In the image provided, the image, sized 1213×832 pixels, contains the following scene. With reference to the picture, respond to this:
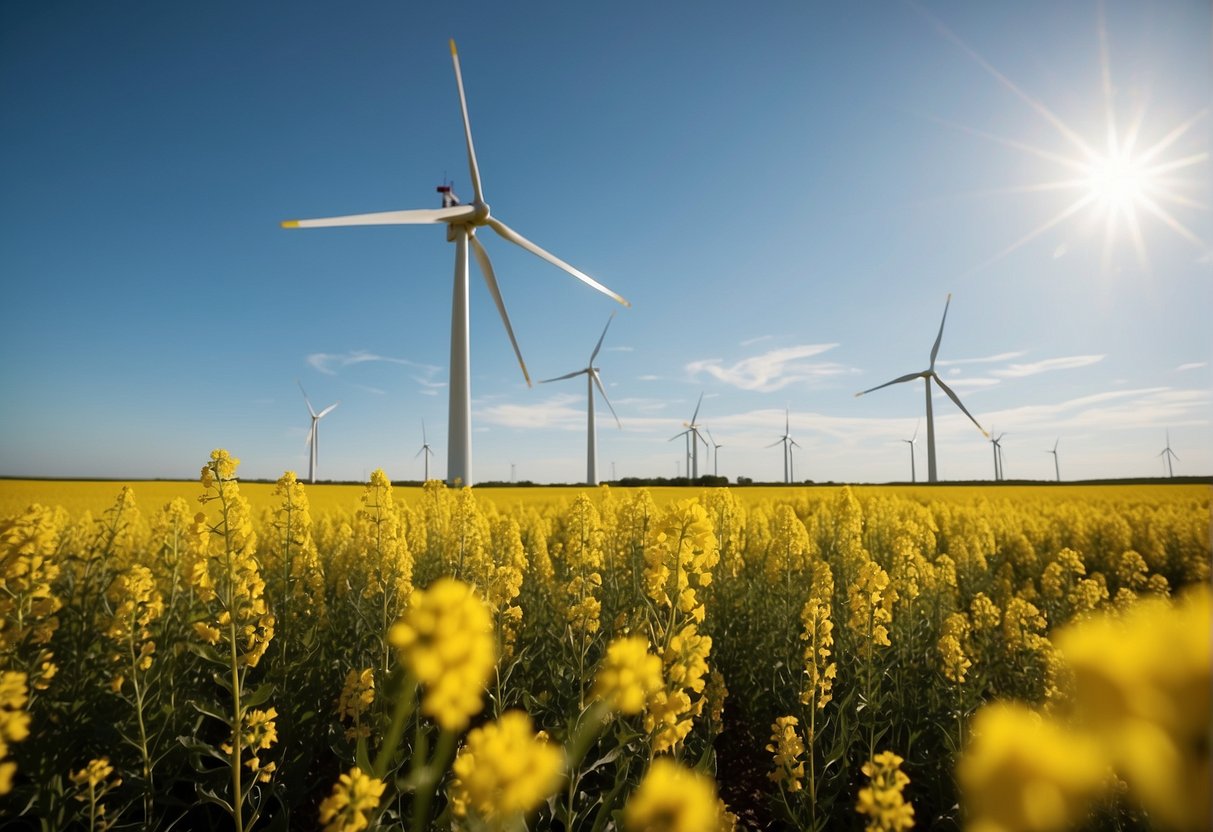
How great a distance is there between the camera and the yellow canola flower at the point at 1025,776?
525mm

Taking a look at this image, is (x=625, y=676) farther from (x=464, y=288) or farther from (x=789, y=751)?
(x=464, y=288)

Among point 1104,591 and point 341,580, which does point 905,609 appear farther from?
point 341,580

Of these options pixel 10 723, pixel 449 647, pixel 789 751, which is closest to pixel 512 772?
pixel 449 647

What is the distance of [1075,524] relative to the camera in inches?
643

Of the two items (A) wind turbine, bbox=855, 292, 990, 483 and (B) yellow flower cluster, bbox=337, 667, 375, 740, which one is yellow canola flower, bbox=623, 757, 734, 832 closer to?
(B) yellow flower cluster, bbox=337, 667, 375, 740

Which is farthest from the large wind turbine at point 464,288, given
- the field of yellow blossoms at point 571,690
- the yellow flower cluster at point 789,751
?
the yellow flower cluster at point 789,751

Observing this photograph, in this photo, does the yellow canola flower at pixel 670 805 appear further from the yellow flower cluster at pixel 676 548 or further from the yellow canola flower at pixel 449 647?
the yellow flower cluster at pixel 676 548

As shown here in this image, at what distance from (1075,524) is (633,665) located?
20.7 meters

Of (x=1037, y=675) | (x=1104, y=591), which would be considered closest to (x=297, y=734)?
(x=1037, y=675)

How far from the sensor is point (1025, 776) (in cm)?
54

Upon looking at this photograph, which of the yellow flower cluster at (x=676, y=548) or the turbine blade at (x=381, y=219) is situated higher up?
the turbine blade at (x=381, y=219)

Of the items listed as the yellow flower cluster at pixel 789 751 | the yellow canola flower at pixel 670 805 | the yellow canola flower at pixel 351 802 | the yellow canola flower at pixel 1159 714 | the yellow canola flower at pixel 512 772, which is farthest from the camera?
the yellow flower cluster at pixel 789 751

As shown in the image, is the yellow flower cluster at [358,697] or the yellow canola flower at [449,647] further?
the yellow flower cluster at [358,697]

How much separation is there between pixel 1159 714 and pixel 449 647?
0.89 metres
